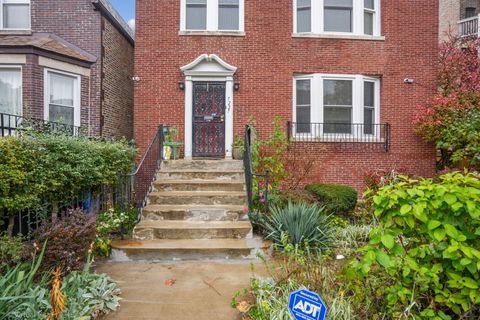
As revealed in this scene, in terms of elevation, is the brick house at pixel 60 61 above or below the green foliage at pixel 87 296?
above

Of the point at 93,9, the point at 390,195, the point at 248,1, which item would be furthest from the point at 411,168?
Answer: the point at 93,9

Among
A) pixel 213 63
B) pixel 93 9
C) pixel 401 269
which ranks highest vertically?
pixel 93 9

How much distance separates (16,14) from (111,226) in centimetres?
871

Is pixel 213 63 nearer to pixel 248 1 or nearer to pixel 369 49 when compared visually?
pixel 248 1

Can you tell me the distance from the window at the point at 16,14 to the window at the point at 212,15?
16.1ft

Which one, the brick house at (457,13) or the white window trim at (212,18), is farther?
the brick house at (457,13)

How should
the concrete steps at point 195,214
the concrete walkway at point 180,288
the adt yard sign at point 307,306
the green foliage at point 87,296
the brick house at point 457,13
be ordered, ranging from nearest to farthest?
the adt yard sign at point 307,306, the green foliage at point 87,296, the concrete walkway at point 180,288, the concrete steps at point 195,214, the brick house at point 457,13

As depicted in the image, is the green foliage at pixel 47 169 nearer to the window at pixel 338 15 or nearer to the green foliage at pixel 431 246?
the green foliage at pixel 431 246

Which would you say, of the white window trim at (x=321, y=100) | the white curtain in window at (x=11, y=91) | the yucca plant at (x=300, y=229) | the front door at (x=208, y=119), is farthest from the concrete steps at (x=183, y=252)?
the white curtain in window at (x=11, y=91)

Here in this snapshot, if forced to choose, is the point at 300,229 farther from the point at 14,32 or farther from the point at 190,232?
the point at 14,32

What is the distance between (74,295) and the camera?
11.9 ft

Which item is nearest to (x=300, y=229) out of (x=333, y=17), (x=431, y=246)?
(x=431, y=246)

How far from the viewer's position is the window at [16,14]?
1053cm

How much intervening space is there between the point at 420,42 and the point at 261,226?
797 centimetres
